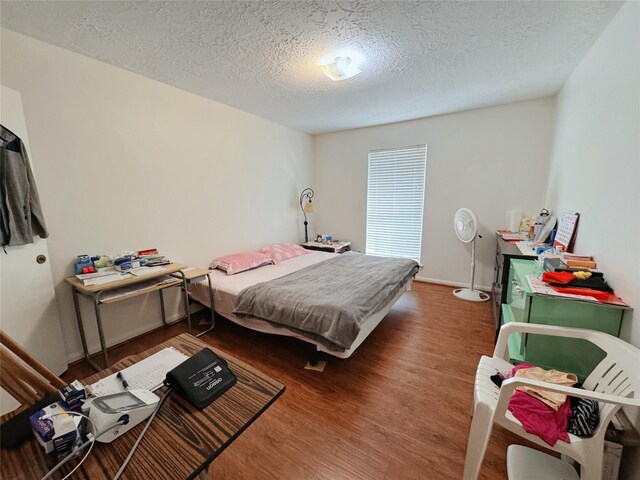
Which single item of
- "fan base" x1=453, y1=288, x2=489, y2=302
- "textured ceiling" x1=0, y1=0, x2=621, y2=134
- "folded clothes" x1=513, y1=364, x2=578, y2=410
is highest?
"textured ceiling" x1=0, y1=0, x2=621, y2=134

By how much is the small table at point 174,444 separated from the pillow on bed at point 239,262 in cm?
206

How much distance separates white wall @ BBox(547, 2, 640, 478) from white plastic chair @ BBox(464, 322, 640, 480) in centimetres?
15

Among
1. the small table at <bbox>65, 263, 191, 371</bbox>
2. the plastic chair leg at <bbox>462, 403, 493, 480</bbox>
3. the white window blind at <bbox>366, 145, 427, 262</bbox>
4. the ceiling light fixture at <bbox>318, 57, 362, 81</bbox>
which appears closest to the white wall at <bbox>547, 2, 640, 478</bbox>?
the plastic chair leg at <bbox>462, 403, 493, 480</bbox>

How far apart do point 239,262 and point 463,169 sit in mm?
3272

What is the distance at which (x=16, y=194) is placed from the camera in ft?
5.59

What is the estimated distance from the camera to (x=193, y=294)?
2.84 meters

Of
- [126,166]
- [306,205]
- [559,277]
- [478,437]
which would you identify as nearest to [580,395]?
[478,437]

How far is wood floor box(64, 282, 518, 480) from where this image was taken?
1.36 m

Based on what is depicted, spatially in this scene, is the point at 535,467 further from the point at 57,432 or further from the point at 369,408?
the point at 57,432

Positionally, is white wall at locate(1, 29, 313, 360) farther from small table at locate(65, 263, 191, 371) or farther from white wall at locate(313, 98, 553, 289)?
white wall at locate(313, 98, 553, 289)

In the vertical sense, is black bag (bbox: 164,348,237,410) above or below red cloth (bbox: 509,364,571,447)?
above

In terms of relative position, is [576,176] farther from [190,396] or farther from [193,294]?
[193,294]

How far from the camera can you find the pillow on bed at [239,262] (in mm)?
2959

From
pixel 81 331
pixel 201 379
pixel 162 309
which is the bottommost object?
pixel 162 309
